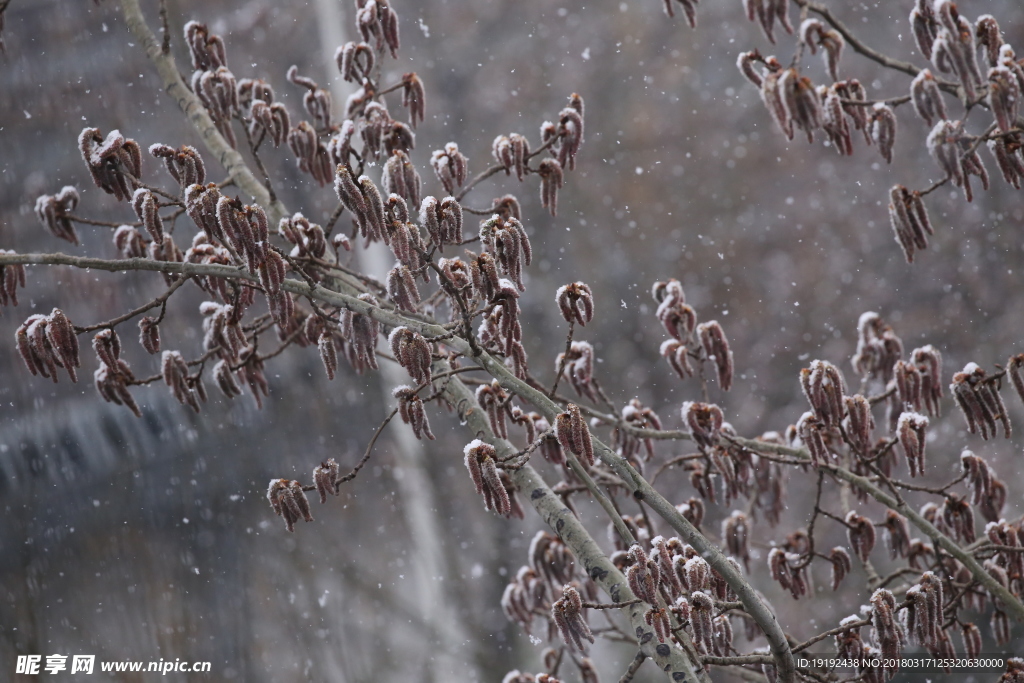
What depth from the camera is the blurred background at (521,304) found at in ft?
9.91

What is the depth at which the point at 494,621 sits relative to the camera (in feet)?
12.6

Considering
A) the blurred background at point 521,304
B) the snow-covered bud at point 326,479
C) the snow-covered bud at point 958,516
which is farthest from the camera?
the blurred background at point 521,304

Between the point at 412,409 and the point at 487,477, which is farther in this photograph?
the point at 412,409

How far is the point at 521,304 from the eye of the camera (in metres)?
4.13

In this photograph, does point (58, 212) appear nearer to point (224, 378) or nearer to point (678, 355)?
point (224, 378)

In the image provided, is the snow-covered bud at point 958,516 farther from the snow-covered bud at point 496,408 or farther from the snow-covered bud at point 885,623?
the snow-covered bud at point 496,408

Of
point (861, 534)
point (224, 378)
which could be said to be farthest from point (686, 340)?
point (224, 378)

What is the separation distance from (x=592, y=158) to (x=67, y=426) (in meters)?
2.90

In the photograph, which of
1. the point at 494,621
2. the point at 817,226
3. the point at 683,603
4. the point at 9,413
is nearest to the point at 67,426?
the point at 9,413

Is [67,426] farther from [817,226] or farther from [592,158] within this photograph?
[817,226]

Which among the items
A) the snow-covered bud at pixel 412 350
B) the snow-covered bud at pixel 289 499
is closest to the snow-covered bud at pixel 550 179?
the snow-covered bud at pixel 412 350

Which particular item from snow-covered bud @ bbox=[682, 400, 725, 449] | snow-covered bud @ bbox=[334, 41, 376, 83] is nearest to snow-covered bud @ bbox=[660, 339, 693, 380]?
snow-covered bud @ bbox=[682, 400, 725, 449]

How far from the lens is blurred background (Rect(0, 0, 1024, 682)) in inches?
119

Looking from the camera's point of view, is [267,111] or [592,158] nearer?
[267,111]
